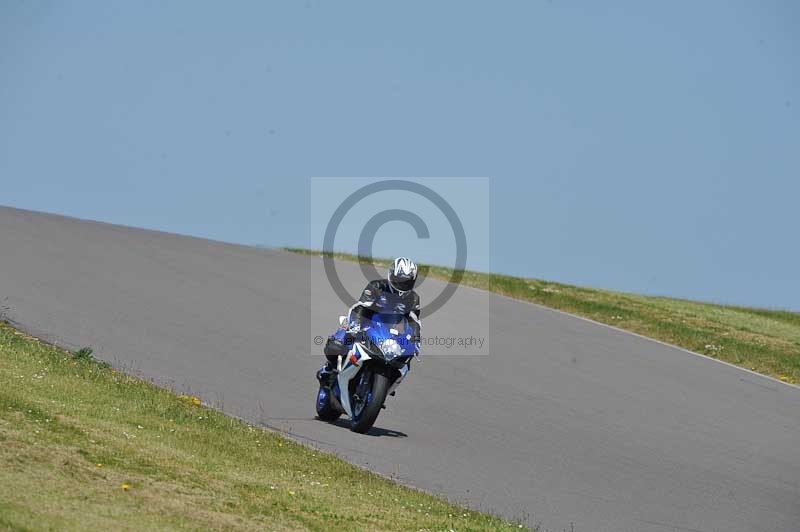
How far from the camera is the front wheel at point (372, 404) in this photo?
548 inches

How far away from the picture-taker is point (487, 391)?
1859 cm

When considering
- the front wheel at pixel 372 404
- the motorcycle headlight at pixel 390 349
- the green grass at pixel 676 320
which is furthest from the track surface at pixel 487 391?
the green grass at pixel 676 320

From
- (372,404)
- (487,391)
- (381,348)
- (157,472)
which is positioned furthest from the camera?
(487,391)

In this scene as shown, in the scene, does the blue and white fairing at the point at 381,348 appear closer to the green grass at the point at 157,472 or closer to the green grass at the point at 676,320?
the green grass at the point at 157,472

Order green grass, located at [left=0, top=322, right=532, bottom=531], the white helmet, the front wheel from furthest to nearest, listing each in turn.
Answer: the white helmet
the front wheel
green grass, located at [left=0, top=322, right=532, bottom=531]

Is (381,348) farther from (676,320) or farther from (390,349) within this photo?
(676,320)

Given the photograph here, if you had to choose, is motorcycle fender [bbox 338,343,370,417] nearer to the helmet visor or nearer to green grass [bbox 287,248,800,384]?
the helmet visor

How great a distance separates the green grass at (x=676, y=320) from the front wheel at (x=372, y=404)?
1275cm

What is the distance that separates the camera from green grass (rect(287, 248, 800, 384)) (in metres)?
26.4

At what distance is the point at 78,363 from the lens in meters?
14.5

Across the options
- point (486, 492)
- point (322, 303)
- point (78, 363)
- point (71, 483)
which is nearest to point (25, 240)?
point (322, 303)

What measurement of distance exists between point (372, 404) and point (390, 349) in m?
0.69

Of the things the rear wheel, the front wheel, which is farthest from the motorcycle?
the rear wheel

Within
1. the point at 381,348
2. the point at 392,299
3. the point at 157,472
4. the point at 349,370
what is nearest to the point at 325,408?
the point at 349,370
